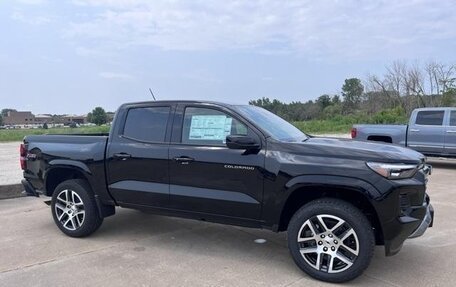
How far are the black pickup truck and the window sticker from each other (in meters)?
0.01

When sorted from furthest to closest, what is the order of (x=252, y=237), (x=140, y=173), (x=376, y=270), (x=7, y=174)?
(x=7, y=174)
(x=252, y=237)
(x=140, y=173)
(x=376, y=270)

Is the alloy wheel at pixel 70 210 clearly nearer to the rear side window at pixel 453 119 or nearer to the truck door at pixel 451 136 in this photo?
the truck door at pixel 451 136

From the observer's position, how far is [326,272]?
4039mm

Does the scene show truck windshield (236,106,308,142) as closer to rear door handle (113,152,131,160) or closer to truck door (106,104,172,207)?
truck door (106,104,172,207)

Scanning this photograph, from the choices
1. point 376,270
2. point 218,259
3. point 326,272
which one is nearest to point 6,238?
point 218,259

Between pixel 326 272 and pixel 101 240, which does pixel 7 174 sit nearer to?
pixel 101 240

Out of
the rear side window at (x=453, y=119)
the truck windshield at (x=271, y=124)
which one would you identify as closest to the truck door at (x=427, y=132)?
the rear side window at (x=453, y=119)

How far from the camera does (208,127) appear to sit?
4.82m

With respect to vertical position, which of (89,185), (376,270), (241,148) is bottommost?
(376,270)

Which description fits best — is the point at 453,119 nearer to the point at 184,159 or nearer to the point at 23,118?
the point at 184,159

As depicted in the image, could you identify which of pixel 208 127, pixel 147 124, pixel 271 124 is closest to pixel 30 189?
pixel 147 124

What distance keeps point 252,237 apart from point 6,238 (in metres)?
3.15

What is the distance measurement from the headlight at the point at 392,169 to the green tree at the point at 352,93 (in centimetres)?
4852

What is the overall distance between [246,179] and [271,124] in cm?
86
